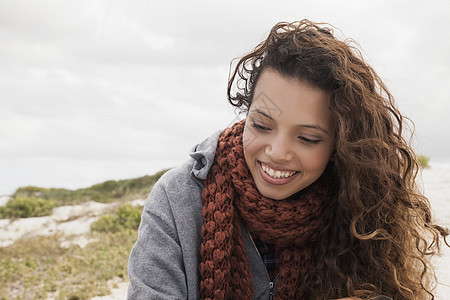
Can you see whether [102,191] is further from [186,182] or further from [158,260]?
[158,260]

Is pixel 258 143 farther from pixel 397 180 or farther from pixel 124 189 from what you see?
pixel 124 189

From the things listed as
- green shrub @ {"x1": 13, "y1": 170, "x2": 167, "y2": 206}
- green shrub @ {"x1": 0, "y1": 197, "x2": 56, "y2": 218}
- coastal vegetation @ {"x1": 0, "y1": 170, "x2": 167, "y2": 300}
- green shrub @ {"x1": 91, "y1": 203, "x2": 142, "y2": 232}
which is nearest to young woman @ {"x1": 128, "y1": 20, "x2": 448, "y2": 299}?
coastal vegetation @ {"x1": 0, "y1": 170, "x2": 167, "y2": 300}

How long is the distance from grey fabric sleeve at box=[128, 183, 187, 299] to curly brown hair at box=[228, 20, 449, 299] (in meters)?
0.69

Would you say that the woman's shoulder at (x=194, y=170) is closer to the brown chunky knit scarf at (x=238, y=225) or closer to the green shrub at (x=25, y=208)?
the brown chunky knit scarf at (x=238, y=225)

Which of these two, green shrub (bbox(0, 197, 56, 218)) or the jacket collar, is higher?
the jacket collar

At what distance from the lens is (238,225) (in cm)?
239

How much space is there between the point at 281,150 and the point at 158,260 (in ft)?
2.55

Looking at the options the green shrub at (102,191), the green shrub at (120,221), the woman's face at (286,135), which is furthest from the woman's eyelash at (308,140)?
the green shrub at (102,191)

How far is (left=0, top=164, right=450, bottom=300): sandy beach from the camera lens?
5.32 metres

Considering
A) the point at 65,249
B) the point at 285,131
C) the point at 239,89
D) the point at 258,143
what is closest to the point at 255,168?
the point at 258,143

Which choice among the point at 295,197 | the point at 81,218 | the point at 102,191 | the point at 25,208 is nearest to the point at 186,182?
the point at 295,197

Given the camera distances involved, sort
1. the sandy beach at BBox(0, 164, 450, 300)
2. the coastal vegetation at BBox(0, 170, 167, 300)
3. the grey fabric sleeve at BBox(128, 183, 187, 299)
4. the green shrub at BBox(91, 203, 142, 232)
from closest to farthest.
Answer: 1. the grey fabric sleeve at BBox(128, 183, 187, 299)
2. the coastal vegetation at BBox(0, 170, 167, 300)
3. the sandy beach at BBox(0, 164, 450, 300)
4. the green shrub at BBox(91, 203, 142, 232)

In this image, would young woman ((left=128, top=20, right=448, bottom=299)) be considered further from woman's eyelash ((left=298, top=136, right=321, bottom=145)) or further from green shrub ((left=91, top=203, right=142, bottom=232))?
green shrub ((left=91, top=203, right=142, bottom=232))

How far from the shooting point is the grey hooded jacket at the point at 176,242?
2189 millimetres
